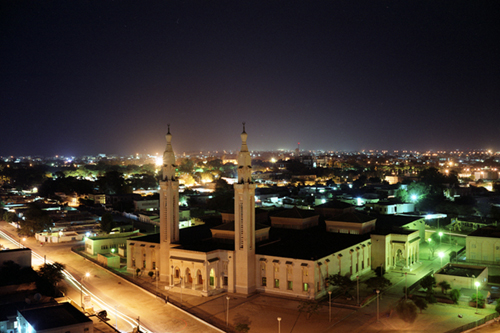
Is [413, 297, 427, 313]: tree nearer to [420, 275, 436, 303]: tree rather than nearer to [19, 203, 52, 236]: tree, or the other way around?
[420, 275, 436, 303]: tree

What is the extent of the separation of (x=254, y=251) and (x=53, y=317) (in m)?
11.7

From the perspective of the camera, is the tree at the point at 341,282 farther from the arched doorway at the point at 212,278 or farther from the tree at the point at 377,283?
the arched doorway at the point at 212,278

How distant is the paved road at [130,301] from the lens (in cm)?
2167

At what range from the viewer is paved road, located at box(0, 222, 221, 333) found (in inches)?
853

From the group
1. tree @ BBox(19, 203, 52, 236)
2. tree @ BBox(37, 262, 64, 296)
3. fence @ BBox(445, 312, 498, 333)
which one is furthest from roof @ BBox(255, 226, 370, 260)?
tree @ BBox(19, 203, 52, 236)

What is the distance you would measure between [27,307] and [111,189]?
190 ft

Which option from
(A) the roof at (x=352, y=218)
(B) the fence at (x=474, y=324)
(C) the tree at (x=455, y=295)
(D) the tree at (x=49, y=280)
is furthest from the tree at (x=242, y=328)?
(A) the roof at (x=352, y=218)

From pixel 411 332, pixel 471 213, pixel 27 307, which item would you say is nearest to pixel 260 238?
pixel 411 332

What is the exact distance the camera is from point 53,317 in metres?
18.8

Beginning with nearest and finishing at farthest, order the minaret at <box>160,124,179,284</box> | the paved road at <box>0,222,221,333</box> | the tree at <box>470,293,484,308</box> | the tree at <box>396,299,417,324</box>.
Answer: the tree at <box>396,299,417,324</box>, the paved road at <box>0,222,221,333</box>, the tree at <box>470,293,484,308</box>, the minaret at <box>160,124,179,284</box>

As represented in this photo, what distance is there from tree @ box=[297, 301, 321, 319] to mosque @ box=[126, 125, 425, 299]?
5.43 feet

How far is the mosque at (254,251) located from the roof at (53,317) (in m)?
8.31

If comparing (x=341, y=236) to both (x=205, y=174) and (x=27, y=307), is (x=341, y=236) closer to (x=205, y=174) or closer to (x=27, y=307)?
(x=27, y=307)

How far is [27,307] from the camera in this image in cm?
2172
